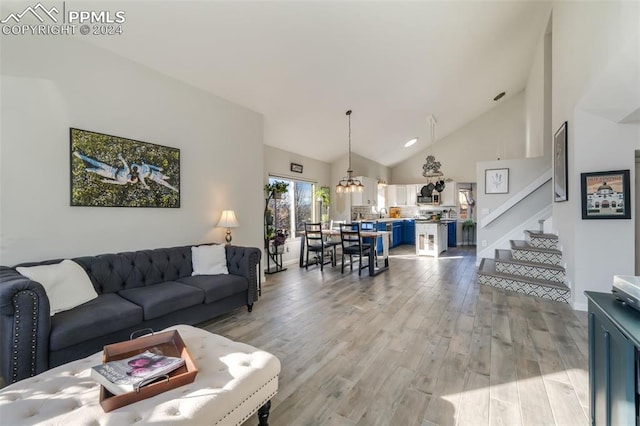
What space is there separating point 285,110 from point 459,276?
14.3ft

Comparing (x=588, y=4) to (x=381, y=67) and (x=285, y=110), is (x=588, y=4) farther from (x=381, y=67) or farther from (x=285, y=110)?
(x=285, y=110)

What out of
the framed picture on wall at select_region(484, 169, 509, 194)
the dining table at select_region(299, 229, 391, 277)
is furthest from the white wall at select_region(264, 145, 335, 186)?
the framed picture on wall at select_region(484, 169, 509, 194)

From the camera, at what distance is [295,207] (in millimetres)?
6922

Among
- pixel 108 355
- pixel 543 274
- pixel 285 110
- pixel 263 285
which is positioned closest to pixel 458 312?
pixel 543 274

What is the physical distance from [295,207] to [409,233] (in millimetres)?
4804

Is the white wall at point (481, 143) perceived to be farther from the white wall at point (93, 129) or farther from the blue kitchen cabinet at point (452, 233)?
the white wall at point (93, 129)

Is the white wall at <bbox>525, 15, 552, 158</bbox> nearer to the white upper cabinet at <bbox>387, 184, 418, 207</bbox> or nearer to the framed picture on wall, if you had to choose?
the framed picture on wall

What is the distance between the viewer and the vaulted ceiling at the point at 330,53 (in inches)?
115

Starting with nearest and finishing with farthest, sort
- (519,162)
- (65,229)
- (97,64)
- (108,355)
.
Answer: (108,355), (65,229), (97,64), (519,162)

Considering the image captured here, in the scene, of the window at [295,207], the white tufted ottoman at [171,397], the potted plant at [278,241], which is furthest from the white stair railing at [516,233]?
the white tufted ottoman at [171,397]

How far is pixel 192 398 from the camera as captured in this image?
1.25 metres

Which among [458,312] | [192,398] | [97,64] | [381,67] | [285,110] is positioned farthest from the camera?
[285,110]

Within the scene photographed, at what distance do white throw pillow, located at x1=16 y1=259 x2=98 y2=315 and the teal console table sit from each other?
3354 mm

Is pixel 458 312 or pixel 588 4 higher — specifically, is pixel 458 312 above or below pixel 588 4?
below
